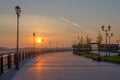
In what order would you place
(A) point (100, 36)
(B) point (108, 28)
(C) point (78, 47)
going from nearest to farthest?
(B) point (108, 28) < (C) point (78, 47) < (A) point (100, 36)

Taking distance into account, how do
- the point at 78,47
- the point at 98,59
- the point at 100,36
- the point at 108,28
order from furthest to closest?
1. the point at 100,36
2. the point at 78,47
3. the point at 108,28
4. the point at 98,59

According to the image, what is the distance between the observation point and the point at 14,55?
31.7m

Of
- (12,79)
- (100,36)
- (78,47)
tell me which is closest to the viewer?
(12,79)

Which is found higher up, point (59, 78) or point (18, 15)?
point (18, 15)

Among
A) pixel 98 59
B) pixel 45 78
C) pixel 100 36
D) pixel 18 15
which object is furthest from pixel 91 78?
pixel 100 36

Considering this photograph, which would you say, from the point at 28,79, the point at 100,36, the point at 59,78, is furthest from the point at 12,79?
the point at 100,36

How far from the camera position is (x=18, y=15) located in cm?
3030

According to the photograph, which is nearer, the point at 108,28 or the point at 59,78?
the point at 59,78

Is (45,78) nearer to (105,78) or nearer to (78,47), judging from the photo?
(105,78)

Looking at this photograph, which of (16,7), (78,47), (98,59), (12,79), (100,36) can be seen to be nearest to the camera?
(12,79)

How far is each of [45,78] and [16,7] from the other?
1091 centimetres

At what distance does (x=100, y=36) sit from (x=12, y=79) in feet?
364

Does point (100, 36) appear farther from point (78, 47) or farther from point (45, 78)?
point (45, 78)

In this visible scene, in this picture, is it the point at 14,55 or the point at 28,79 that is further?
the point at 14,55
